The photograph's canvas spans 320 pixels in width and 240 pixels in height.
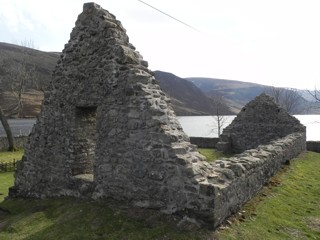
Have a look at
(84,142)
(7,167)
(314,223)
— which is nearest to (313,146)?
(314,223)

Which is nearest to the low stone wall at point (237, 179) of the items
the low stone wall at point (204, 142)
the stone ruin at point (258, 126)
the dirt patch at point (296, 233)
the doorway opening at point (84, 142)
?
the dirt patch at point (296, 233)

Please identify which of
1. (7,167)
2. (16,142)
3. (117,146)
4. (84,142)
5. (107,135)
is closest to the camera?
(117,146)

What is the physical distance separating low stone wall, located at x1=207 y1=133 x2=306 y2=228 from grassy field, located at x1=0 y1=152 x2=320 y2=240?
0.26m

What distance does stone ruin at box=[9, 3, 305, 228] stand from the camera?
745 cm

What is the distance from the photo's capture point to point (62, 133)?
10.1 m

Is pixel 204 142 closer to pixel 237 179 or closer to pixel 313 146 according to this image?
Answer: pixel 313 146

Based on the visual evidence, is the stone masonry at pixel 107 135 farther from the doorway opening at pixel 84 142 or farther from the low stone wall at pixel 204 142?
the low stone wall at pixel 204 142

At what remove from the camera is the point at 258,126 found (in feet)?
80.1

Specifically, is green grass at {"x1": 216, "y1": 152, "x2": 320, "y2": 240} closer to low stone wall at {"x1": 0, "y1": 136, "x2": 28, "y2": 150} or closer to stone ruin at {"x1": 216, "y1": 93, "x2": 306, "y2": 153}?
stone ruin at {"x1": 216, "y1": 93, "x2": 306, "y2": 153}

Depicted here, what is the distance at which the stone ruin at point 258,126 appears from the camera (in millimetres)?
23719

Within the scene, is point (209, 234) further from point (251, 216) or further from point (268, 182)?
point (268, 182)

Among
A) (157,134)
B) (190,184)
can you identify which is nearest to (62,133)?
(157,134)

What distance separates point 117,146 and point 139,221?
6.66ft

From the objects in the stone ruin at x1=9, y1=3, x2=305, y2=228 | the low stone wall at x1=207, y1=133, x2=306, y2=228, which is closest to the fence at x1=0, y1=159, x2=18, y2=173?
the stone ruin at x1=9, y1=3, x2=305, y2=228
